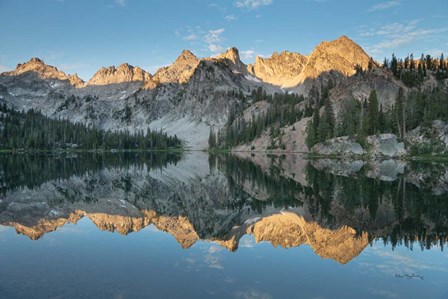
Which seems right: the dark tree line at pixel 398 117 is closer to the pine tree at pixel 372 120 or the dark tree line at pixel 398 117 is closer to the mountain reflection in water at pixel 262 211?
the pine tree at pixel 372 120

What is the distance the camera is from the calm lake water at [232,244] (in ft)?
50.0

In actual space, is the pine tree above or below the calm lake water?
above

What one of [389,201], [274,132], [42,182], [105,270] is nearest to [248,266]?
[105,270]

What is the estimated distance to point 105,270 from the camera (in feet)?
57.1

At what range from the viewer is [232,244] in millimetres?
23625

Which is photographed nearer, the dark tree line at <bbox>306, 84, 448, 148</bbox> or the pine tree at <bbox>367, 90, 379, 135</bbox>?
the dark tree line at <bbox>306, 84, 448, 148</bbox>

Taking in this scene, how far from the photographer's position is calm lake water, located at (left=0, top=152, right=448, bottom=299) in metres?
15.2

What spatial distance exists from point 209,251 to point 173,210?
47.7ft

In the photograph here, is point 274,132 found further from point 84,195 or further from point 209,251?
point 209,251
